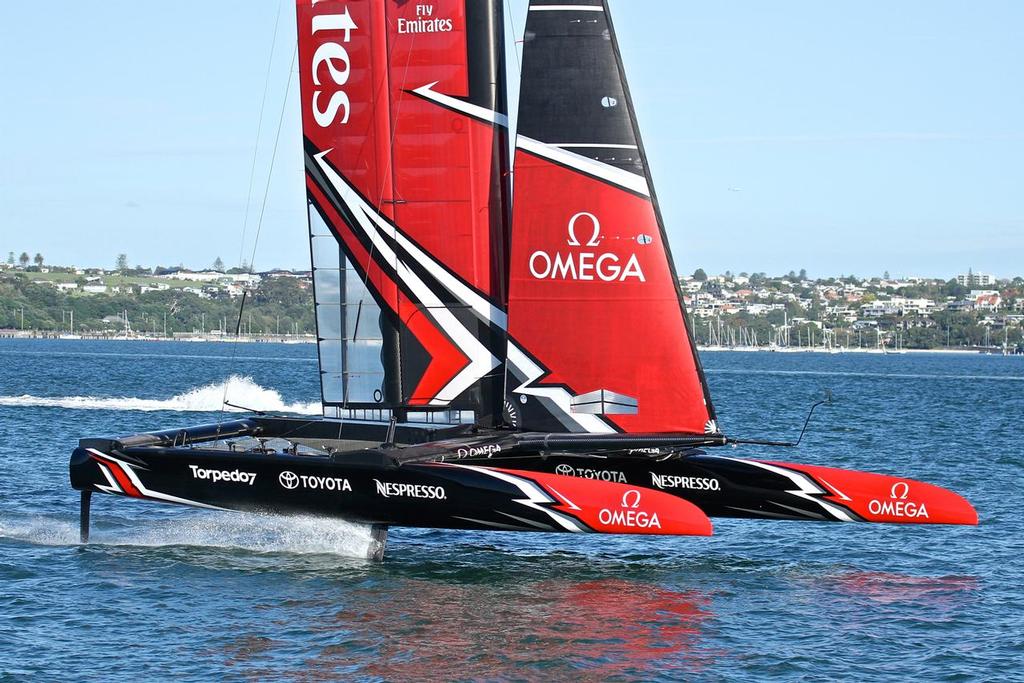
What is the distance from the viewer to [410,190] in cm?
1530

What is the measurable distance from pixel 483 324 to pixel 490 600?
12.3 feet

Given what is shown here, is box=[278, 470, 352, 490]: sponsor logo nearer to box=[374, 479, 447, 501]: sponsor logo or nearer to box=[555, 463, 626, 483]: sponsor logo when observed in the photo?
box=[374, 479, 447, 501]: sponsor logo

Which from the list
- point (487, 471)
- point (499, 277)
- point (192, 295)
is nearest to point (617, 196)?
point (499, 277)

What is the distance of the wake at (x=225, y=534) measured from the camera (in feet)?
47.5


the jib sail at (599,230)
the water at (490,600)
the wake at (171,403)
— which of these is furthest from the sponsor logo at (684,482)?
the wake at (171,403)

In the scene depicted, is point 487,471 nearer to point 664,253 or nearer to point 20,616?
point 664,253

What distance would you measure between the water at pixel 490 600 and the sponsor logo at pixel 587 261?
119 inches

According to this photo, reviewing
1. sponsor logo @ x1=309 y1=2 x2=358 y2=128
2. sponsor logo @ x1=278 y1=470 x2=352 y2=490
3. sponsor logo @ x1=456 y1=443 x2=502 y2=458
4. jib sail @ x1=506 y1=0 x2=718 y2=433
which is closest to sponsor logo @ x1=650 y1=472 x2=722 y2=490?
jib sail @ x1=506 y1=0 x2=718 y2=433

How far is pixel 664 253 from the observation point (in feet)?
47.6

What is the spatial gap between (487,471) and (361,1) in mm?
5509

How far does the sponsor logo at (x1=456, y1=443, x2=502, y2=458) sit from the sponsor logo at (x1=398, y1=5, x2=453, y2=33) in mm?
4544

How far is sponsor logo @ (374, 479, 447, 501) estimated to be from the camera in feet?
43.4

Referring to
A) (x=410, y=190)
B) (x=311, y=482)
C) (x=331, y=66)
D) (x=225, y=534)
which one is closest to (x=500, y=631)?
(x=311, y=482)

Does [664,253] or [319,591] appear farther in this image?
[664,253]
